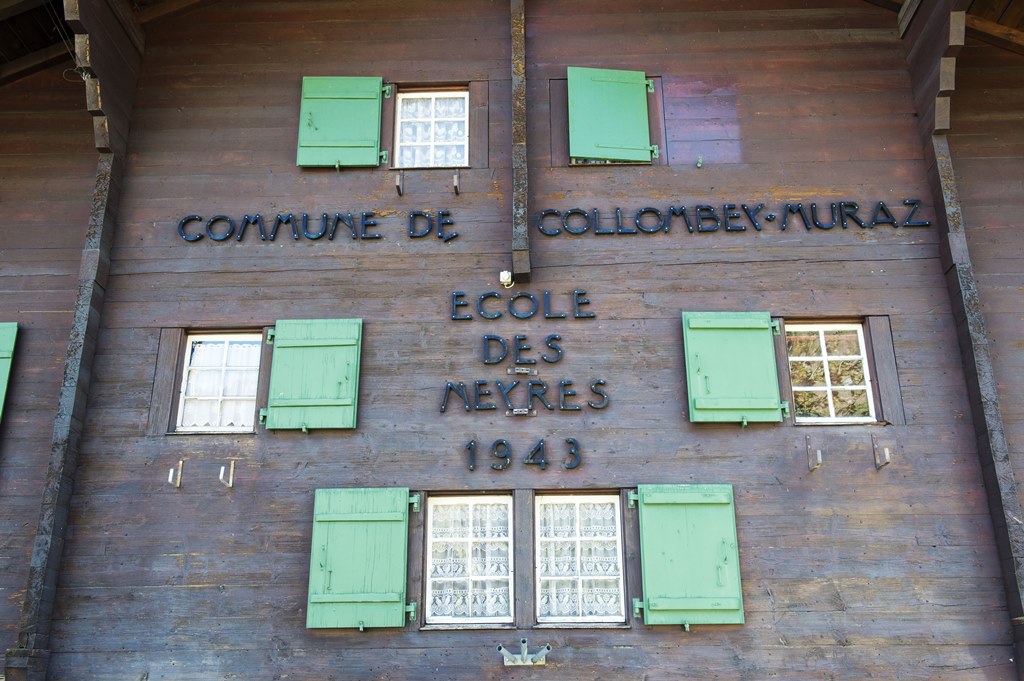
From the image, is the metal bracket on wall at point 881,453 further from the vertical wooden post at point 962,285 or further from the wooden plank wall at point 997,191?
the wooden plank wall at point 997,191

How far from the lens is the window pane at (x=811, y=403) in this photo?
840 centimetres

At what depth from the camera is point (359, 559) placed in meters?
7.81

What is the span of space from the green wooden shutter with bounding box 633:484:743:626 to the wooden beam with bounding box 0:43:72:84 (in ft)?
23.9

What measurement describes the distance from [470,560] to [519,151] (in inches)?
146

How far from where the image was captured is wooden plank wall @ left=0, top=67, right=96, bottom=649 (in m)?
8.29

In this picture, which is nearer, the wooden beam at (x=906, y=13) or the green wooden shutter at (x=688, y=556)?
the green wooden shutter at (x=688, y=556)

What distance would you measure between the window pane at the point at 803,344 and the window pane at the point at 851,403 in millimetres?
411

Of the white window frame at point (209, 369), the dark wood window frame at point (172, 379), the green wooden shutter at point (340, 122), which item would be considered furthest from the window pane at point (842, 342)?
the white window frame at point (209, 369)

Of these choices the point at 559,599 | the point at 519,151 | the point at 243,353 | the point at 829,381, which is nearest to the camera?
the point at 559,599

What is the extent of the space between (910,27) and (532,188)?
13.4 ft

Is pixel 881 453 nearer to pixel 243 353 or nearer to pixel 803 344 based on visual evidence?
pixel 803 344

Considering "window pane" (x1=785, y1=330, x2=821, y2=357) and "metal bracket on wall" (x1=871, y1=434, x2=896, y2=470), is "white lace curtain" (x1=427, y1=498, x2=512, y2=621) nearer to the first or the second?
"window pane" (x1=785, y1=330, x2=821, y2=357)

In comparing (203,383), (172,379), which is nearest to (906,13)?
(203,383)

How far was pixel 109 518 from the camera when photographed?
8.11 m
